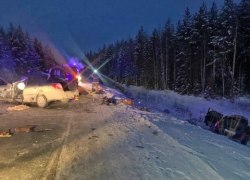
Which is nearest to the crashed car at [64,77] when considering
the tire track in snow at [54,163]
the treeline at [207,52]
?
the tire track in snow at [54,163]

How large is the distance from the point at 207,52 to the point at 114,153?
53541 millimetres

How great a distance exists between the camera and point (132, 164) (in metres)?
7.53

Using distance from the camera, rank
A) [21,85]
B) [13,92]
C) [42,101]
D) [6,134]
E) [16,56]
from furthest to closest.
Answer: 1. [16,56]
2. [13,92]
3. [21,85]
4. [42,101]
5. [6,134]

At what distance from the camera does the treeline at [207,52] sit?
52.9 m

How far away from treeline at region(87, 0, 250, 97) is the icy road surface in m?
39.0

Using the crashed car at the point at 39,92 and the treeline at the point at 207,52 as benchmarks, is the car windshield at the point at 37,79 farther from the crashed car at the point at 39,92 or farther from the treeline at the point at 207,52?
the treeline at the point at 207,52

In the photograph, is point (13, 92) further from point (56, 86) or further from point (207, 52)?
point (207, 52)

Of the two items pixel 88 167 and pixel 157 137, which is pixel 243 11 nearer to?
pixel 157 137

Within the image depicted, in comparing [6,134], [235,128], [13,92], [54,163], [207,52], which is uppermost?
[207,52]

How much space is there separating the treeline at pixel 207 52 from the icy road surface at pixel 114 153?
39036 mm

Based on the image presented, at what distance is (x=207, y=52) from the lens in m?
59.8

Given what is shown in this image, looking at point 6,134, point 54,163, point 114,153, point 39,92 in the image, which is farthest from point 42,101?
point 54,163

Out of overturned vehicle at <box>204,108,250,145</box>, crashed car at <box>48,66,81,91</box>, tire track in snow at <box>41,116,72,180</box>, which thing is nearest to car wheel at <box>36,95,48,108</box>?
crashed car at <box>48,66,81,91</box>

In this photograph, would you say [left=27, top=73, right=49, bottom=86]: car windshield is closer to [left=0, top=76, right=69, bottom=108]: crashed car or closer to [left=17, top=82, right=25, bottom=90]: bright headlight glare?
[left=0, top=76, right=69, bottom=108]: crashed car
